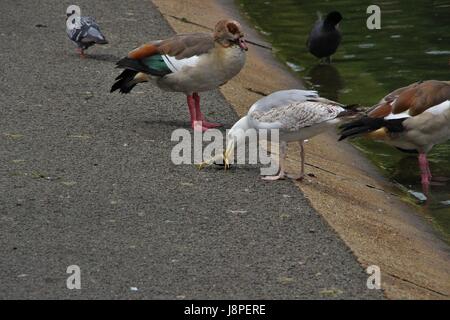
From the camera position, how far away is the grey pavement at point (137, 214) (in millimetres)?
7383

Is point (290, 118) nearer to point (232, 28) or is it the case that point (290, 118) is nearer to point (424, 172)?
point (232, 28)

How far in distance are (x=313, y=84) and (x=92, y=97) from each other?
4717 millimetres

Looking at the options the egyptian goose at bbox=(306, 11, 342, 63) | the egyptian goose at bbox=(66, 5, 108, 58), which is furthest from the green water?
the egyptian goose at bbox=(66, 5, 108, 58)

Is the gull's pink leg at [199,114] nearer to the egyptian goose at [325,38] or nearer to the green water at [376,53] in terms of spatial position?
the green water at [376,53]

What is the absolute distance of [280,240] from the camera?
8.18 metres

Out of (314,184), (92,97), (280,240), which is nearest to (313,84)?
(92,97)

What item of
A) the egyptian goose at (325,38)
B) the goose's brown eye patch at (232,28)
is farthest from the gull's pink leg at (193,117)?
the egyptian goose at (325,38)

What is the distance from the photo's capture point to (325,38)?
16.8m

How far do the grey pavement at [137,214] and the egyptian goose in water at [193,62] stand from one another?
47 centimetres

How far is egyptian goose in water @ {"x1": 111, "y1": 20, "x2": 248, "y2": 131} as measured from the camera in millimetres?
10695

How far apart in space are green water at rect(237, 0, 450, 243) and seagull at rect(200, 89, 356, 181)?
7.76 ft

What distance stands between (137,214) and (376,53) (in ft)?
30.5

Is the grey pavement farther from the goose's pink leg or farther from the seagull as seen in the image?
the goose's pink leg

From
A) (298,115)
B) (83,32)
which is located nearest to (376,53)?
(83,32)
